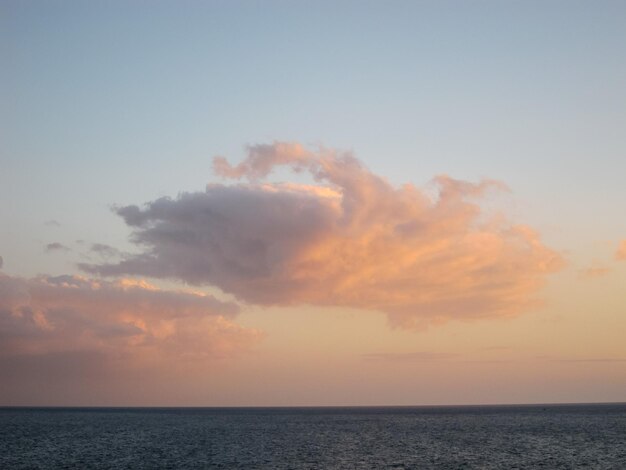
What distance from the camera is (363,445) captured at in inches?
4887

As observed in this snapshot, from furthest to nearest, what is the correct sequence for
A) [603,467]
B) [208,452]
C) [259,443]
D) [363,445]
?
[259,443] < [363,445] < [208,452] < [603,467]

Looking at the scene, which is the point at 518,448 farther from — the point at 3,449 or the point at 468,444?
the point at 3,449

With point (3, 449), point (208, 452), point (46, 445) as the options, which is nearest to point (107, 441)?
point (46, 445)

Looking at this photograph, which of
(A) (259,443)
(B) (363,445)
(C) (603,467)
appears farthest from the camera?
(A) (259,443)

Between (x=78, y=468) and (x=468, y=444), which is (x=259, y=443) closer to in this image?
(x=468, y=444)

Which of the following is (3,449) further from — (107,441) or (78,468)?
(78,468)

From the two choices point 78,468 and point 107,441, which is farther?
point 107,441

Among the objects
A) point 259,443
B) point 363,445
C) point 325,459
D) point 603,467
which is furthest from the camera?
point 259,443

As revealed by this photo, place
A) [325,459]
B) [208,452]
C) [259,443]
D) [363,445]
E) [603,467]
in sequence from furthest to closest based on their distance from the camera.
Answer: [259,443] → [363,445] → [208,452] → [325,459] → [603,467]

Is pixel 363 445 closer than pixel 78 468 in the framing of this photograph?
No

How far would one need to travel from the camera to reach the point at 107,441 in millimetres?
142875

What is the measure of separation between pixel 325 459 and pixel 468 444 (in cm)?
3994

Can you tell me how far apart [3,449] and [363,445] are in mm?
66788

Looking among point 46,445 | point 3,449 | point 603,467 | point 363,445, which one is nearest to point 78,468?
point 3,449
